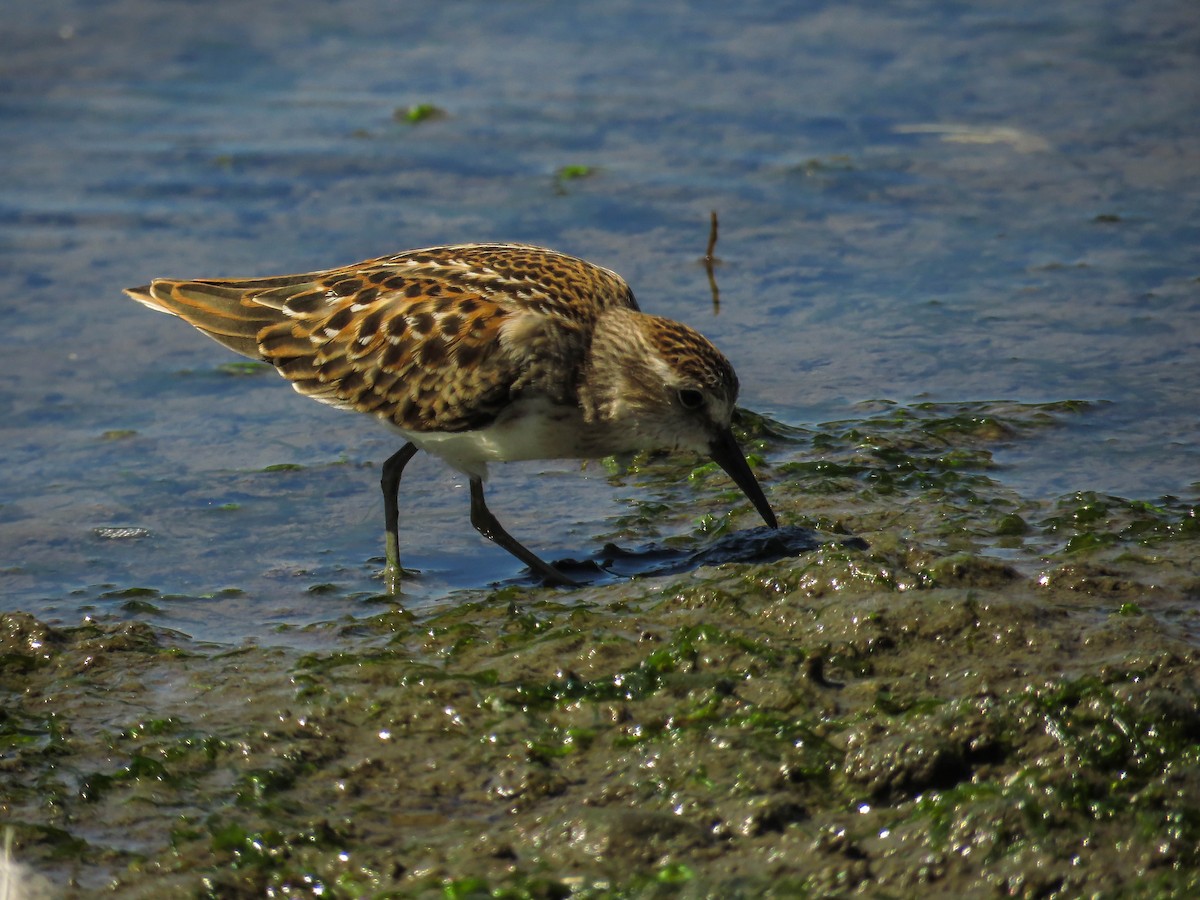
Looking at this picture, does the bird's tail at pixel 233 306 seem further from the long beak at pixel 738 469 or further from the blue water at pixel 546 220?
the long beak at pixel 738 469

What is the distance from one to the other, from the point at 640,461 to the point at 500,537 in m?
1.27

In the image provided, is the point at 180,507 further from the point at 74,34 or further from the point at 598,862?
the point at 74,34

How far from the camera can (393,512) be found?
7.44 m

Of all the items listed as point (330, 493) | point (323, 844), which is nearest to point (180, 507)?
point (330, 493)

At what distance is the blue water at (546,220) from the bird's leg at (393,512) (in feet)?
0.55

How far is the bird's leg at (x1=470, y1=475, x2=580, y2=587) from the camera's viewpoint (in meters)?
7.00

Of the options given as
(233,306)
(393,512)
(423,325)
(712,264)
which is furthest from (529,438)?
(712,264)

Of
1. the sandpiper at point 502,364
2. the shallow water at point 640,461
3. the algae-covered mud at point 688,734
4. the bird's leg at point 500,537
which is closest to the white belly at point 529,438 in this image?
the sandpiper at point 502,364

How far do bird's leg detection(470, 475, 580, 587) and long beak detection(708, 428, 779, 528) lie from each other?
921 millimetres

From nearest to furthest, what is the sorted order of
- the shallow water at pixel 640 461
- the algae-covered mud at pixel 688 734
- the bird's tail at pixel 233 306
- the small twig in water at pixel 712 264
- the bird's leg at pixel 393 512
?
1. the algae-covered mud at pixel 688 734
2. the shallow water at pixel 640 461
3. the bird's leg at pixel 393 512
4. the bird's tail at pixel 233 306
5. the small twig in water at pixel 712 264

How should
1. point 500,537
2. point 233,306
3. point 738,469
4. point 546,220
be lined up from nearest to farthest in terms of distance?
1. point 738,469
2. point 500,537
3. point 233,306
4. point 546,220

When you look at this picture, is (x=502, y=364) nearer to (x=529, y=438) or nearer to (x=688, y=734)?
(x=529, y=438)

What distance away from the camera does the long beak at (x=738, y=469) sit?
22.5 ft

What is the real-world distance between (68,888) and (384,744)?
116 centimetres
